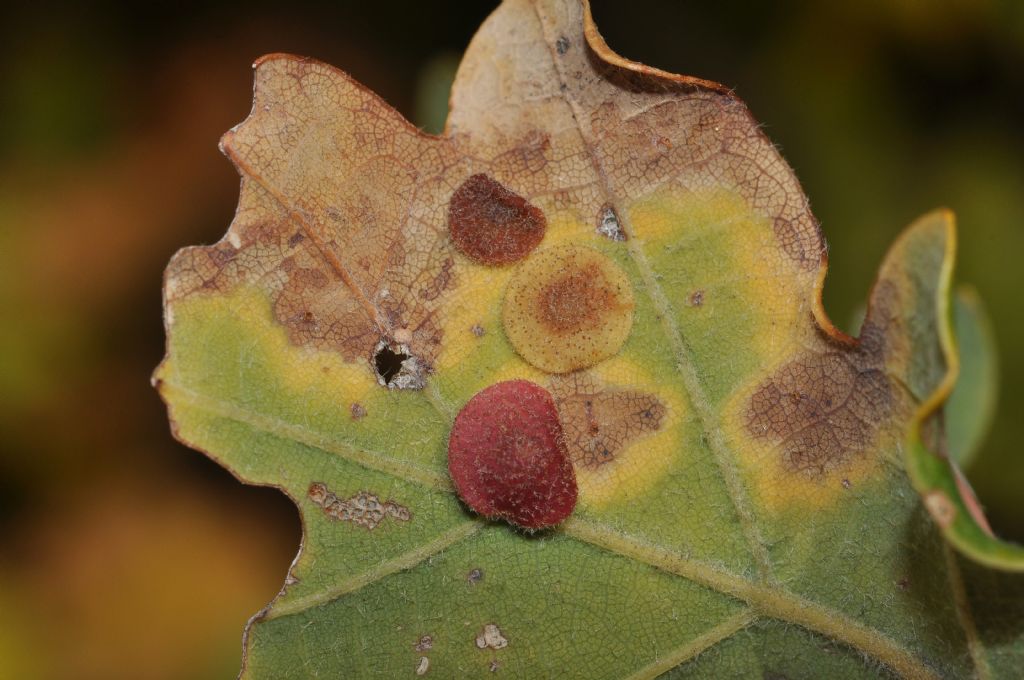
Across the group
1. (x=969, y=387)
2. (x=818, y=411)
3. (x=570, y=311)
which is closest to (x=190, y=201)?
(x=570, y=311)

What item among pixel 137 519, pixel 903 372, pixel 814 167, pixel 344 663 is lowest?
pixel 137 519

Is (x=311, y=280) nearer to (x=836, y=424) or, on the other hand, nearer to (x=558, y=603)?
(x=558, y=603)

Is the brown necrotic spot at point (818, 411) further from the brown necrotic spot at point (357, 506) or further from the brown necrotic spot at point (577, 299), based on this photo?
the brown necrotic spot at point (357, 506)

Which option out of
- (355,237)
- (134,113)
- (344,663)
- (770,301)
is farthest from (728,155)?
(134,113)

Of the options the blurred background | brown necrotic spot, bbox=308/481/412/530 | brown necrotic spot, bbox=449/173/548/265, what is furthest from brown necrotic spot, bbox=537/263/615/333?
the blurred background

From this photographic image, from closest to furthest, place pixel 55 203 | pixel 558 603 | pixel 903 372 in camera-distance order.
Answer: pixel 903 372 < pixel 558 603 < pixel 55 203

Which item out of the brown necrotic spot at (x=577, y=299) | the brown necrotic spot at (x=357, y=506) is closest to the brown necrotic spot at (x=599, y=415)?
the brown necrotic spot at (x=577, y=299)

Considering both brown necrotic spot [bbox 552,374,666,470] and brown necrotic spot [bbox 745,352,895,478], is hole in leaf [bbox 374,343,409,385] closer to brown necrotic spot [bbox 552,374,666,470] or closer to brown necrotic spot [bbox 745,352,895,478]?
brown necrotic spot [bbox 552,374,666,470]

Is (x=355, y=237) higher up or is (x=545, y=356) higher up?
(x=355, y=237)
